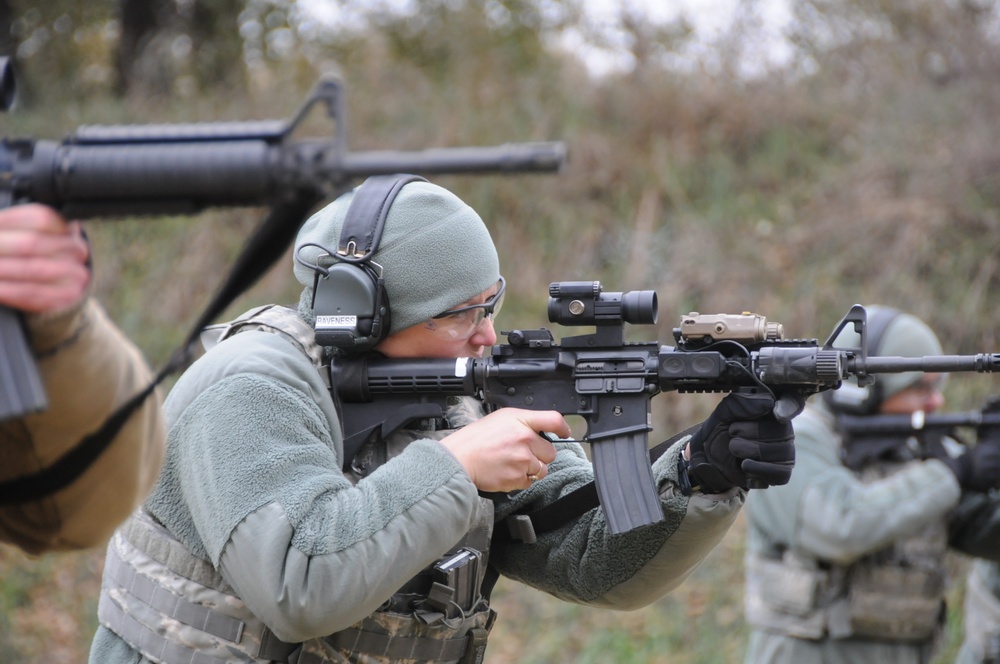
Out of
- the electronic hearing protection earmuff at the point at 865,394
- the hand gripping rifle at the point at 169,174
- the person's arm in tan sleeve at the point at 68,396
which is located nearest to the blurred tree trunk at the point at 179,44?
the electronic hearing protection earmuff at the point at 865,394

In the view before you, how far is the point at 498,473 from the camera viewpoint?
2957 millimetres

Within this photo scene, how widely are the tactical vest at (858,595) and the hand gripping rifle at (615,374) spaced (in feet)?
6.79

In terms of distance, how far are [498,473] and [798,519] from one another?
2.50 m

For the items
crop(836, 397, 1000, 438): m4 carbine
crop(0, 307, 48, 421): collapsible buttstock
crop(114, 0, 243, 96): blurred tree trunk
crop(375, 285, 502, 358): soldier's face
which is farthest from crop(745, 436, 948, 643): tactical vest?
crop(114, 0, 243, 96): blurred tree trunk

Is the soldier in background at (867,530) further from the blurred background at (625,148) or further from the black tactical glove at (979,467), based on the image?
the blurred background at (625,148)

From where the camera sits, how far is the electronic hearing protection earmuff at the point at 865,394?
5.19 meters

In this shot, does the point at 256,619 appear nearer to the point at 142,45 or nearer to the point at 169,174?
the point at 169,174

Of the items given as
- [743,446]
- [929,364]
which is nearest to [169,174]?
[743,446]

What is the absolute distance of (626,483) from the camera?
3.20 metres

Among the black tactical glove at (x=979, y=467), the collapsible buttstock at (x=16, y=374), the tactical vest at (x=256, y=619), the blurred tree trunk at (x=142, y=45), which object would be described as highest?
the collapsible buttstock at (x=16, y=374)

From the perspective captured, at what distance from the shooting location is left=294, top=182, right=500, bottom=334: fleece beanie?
314cm

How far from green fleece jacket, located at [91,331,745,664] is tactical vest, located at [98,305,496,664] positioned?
0.22 ft

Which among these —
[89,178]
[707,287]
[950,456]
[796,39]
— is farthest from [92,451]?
[796,39]

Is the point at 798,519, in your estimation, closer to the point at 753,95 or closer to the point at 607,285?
the point at 607,285
